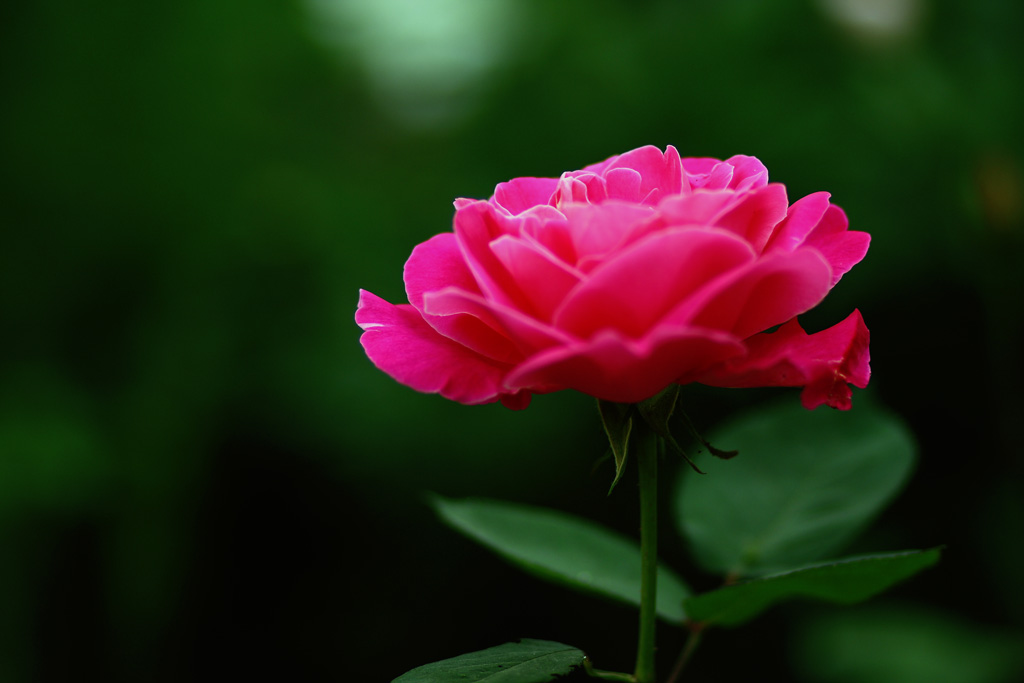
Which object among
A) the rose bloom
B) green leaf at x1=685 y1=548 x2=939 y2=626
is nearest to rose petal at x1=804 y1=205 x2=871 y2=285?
the rose bloom

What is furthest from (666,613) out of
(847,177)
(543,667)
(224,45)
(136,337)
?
(224,45)

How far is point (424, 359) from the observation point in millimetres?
322

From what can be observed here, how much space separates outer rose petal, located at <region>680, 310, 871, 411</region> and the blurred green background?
3.32ft

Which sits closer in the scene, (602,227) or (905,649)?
(602,227)

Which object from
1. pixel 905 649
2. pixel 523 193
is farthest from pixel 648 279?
pixel 905 649

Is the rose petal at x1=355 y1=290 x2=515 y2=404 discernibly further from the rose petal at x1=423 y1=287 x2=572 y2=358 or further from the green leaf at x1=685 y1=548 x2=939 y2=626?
the green leaf at x1=685 y1=548 x2=939 y2=626

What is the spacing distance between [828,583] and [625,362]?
13 centimetres

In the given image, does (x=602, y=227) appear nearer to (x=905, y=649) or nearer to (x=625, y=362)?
(x=625, y=362)

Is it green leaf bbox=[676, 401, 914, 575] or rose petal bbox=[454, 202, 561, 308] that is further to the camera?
green leaf bbox=[676, 401, 914, 575]

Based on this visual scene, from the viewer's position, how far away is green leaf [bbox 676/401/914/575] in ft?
1.54

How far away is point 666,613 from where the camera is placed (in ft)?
1.39

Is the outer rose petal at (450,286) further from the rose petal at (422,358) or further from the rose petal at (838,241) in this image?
the rose petal at (838,241)

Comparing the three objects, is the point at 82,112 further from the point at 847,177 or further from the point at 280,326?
the point at 847,177

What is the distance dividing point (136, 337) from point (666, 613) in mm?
1903
